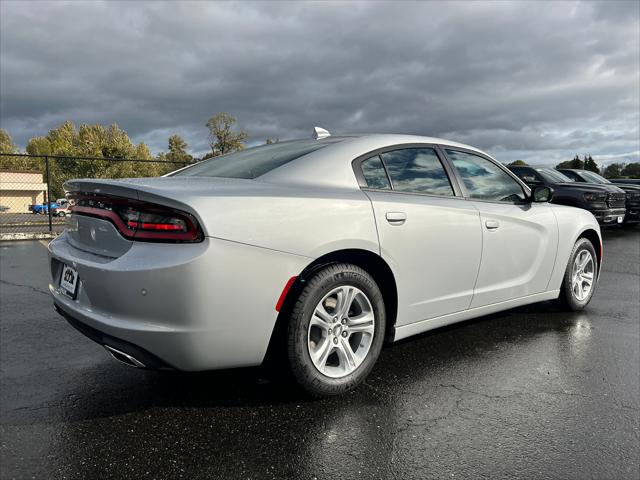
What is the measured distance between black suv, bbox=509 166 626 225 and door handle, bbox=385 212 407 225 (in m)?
9.12

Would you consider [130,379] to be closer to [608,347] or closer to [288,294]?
[288,294]

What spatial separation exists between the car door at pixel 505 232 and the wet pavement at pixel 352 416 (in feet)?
1.48

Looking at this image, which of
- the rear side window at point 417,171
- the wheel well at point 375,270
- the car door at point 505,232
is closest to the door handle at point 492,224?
the car door at point 505,232

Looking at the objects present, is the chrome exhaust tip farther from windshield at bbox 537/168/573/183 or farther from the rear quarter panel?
windshield at bbox 537/168/573/183

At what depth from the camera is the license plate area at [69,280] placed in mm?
2621

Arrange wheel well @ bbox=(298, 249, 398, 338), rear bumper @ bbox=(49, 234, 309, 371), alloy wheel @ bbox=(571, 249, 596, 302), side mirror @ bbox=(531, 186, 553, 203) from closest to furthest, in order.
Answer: rear bumper @ bbox=(49, 234, 309, 371)
wheel well @ bbox=(298, 249, 398, 338)
side mirror @ bbox=(531, 186, 553, 203)
alloy wheel @ bbox=(571, 249, 596, 302)

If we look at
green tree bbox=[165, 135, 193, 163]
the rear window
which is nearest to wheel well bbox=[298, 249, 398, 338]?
the rear window

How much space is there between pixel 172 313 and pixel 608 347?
10.5 ft

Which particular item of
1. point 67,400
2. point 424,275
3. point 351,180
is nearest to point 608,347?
point 424,275

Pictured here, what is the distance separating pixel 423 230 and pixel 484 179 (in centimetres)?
108

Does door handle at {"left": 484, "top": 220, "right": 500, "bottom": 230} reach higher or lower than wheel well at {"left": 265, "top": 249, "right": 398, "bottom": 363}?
higher

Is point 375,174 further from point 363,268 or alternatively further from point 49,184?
point 49,184

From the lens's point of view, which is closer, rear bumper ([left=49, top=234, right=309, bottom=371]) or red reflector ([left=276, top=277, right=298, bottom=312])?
rear bumper ([left=49, top=234, right=309, bottom=371])

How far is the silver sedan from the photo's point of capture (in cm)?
228
